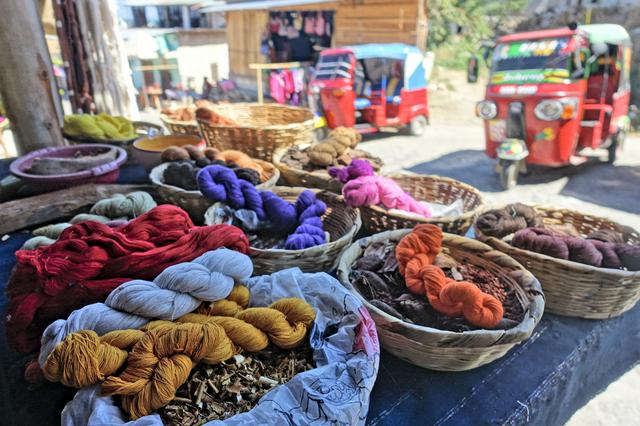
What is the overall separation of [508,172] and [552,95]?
87cm

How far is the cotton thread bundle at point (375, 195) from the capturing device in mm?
1579

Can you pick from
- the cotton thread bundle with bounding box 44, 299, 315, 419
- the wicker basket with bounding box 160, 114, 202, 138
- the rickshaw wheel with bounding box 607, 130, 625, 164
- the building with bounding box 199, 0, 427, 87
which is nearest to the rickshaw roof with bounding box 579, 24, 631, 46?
the rickshaw wheel with bounding box 607, 130, 625, 164

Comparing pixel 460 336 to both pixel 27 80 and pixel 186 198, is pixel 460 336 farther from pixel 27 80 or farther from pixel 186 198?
pixel 27 80

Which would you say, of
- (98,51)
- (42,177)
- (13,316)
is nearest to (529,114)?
(98,51)

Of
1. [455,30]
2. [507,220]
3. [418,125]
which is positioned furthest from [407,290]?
[455,30]

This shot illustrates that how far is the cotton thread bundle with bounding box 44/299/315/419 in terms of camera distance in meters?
0.76

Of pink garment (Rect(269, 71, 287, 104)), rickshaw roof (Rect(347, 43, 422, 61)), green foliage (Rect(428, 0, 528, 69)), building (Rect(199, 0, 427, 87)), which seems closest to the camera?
rickshaw roof (Rect(347, 43, 422, 61))

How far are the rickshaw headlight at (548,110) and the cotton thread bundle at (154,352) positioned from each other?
13.8 ft

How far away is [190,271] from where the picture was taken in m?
0.93

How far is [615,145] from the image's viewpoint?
5309mm

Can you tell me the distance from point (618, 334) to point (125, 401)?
150cm

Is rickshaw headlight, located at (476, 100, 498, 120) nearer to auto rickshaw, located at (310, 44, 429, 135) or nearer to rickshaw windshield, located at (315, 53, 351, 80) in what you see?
auto rickshaw, located at (310, 44, 429, 135)

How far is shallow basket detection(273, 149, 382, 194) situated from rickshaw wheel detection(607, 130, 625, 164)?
500cm

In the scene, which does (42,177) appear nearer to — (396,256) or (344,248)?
(344,248)
